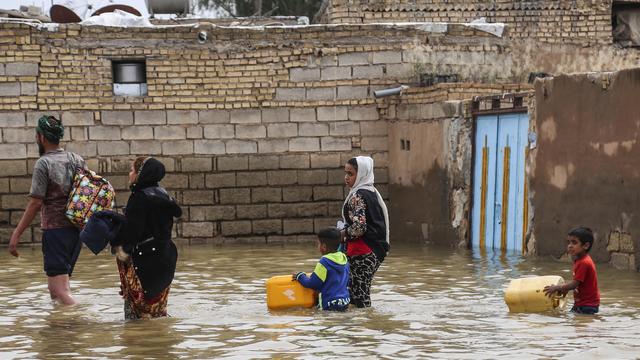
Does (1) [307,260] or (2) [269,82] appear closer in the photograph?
(1) [307,260]

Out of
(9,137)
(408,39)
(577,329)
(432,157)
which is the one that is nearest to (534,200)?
(432,157)

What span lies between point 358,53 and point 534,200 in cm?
469

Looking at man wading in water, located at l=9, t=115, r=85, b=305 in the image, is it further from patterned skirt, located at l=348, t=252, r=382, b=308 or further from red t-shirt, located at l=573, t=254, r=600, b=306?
red t-shirt, located at l=573, t=254, r=600, b=306

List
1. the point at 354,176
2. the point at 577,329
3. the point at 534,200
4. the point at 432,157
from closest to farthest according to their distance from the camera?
the point at 577,329
the point at 354,176
the point at 534,200
the point at 432,157

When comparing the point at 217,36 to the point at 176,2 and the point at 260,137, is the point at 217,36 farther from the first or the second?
the point at 176,2

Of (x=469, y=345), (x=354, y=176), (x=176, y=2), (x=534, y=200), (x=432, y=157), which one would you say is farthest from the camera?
(x=176, y=2)

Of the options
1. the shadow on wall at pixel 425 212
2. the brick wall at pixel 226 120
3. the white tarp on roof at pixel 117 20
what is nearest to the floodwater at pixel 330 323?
the shadow on wall at pixel 425 212

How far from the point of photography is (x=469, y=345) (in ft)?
26.2

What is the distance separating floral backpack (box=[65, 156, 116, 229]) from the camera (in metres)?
9.69

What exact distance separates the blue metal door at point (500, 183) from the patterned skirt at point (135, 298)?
20.7 feet

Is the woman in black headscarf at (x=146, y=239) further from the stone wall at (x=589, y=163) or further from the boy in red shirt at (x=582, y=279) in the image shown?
the stone wall at (x=589, y=163)

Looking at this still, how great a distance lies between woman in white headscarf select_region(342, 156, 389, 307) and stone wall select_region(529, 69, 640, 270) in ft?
11.7

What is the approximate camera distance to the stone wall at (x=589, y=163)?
12.5m

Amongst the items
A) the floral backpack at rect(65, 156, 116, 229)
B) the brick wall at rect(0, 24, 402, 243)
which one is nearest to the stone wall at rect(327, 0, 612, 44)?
the brick wall at rect(0, 24, 402, 243)
